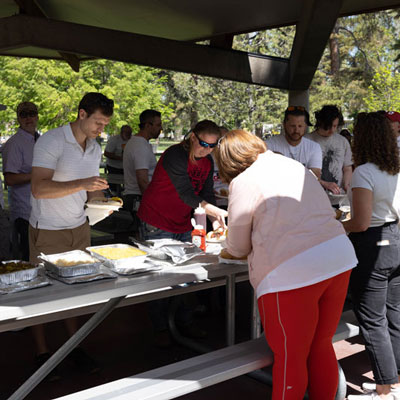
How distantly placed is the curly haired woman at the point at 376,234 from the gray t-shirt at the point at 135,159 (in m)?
2.28

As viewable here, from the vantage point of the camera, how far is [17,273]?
2164 millimetres

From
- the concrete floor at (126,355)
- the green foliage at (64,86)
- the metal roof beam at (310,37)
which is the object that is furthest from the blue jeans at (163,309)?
the green foliage at (64,86)

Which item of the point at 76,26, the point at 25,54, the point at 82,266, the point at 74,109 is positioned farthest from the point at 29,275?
the point at 74,109

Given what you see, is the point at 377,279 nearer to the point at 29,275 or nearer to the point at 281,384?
the point at 281,384

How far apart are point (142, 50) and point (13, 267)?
474 cm

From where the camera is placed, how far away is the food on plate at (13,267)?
86.6 inches

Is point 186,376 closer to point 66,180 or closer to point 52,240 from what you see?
point 52,240

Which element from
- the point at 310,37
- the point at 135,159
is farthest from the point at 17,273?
the point at 310,37

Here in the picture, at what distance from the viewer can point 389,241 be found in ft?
8.95

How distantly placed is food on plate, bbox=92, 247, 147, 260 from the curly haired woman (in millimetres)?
1098

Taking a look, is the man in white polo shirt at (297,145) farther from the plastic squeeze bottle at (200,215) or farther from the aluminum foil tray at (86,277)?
the aluminum foil tray at (86,277)

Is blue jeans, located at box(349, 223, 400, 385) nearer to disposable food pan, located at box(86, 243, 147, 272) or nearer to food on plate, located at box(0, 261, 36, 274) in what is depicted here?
disposable food pan, located at box(86, 243, 147, 272)

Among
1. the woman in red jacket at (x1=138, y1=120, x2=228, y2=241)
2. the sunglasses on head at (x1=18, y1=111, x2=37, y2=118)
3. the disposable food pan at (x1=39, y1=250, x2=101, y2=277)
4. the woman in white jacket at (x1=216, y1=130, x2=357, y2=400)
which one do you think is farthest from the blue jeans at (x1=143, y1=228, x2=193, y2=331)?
the sunglasses on head at (x1=18, y1=111, x2=37, y2=118)

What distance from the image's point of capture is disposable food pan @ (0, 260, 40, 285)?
7.03ft
